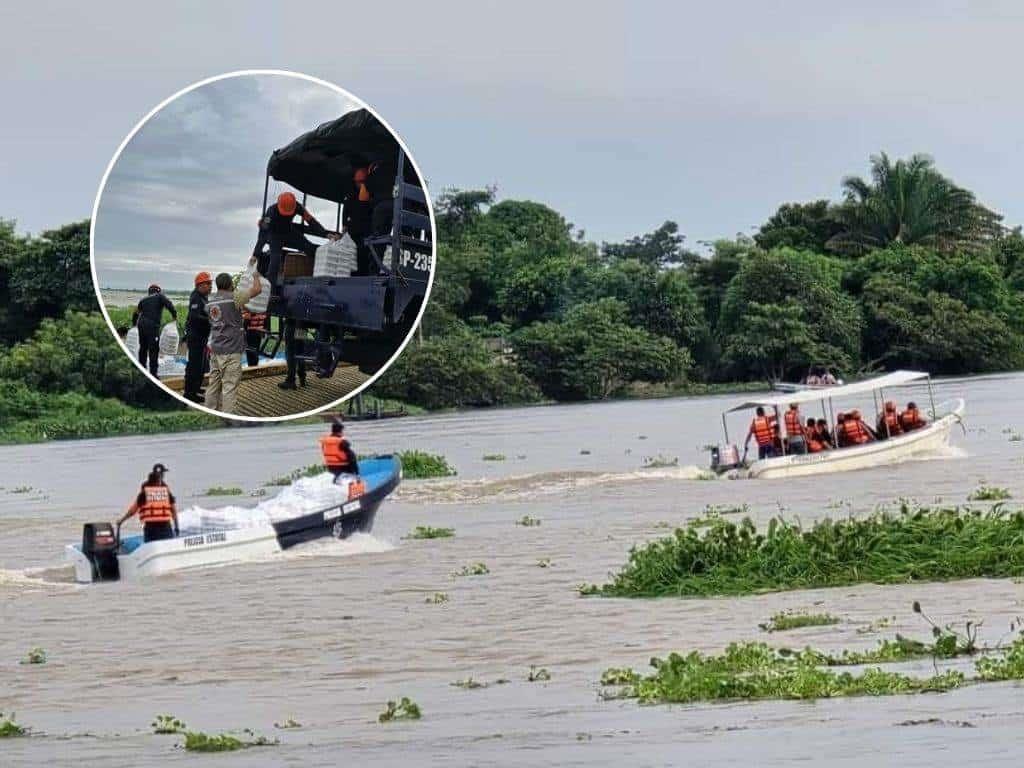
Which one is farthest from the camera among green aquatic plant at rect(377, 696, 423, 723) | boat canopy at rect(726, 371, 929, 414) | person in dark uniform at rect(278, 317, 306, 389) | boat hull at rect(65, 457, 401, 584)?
boat canopy at rect(726, 371, 929, 414)

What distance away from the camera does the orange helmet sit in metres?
6.66

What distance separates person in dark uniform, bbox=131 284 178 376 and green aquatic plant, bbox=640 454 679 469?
3400cm

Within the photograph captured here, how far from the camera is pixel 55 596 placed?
75.5 ft

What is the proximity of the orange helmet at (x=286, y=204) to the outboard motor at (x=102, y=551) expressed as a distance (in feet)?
58.4

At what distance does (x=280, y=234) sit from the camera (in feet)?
22.2

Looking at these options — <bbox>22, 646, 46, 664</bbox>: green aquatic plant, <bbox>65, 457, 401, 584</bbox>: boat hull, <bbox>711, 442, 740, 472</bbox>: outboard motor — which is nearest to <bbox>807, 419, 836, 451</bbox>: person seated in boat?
<bbox>711, 442, 740, 472</bbox>: outboard motor

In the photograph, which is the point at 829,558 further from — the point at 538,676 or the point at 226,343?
the point at 226,343

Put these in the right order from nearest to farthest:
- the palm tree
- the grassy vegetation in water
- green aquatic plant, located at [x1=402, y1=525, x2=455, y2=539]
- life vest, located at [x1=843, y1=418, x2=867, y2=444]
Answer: the grassy vegetation in water, green aquatic plant, located at [x1=402, y1=525, x2=455, y2=539], life vest, located at [x1=843, y1=418, x2=867, y2=444], the palm tree

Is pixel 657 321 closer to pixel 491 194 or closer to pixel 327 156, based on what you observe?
pixel 491 194

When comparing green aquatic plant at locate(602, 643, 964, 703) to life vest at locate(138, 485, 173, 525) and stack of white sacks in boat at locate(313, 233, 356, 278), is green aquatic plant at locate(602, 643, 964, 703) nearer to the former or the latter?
stack of white sacks in boat at locate(313, 233, 356, 278)

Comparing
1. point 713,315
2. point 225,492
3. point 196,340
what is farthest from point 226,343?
point 713,315

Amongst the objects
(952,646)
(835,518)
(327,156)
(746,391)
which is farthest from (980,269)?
(327,156)

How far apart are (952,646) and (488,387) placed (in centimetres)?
7641

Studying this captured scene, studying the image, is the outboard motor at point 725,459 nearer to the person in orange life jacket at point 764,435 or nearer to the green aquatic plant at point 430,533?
the person in orange life jacket at point 764,435
